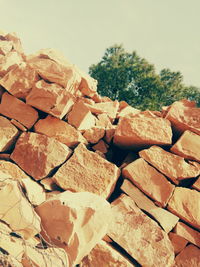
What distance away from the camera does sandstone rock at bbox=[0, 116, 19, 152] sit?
159 inches

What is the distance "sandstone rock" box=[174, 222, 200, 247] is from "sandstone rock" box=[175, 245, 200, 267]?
0.10 m

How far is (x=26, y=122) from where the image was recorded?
4230 mm

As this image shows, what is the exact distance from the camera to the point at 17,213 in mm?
2729

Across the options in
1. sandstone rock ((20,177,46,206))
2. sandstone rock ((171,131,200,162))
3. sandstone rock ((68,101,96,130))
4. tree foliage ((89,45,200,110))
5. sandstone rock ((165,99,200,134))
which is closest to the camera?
sandstone rock ((20,177,46,206))

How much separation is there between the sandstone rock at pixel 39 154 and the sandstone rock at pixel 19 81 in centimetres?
86

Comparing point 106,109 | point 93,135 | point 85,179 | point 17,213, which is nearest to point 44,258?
point 17,213

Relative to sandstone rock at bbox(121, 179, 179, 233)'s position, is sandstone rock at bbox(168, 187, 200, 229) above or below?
above

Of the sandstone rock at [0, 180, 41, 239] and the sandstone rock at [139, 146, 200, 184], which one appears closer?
the sandstone rock at [0, 180, 41, 239]

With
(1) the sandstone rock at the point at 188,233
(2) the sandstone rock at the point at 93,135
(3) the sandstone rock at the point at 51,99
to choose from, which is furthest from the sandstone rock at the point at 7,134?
(1) the sandstone rock at the point at 188,233

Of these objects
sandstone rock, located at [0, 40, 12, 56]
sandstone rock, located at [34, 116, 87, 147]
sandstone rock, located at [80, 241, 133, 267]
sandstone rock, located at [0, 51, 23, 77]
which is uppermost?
sandstone rock, located at [0, 40, 12, 56]

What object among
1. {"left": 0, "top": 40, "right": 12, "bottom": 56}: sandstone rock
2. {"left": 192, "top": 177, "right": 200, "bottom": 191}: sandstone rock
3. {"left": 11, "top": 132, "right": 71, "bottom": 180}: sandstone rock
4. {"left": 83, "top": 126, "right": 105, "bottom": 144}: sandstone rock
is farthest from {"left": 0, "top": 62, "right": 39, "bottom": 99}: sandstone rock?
{"left": 192, "top": 177, "right": 200, "bottom": 191}: sandstone rock

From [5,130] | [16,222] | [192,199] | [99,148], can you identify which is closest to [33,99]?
[5,130]

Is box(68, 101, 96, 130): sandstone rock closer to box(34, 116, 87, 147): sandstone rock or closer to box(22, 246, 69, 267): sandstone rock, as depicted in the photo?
box(34, 116, 87, 147): sandstone rock

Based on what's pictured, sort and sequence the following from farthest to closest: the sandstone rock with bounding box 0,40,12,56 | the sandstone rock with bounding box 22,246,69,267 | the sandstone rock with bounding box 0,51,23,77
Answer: the sandstone rock with bounding box 0,40,12,56, the sandstone rock with bounding box 0,51,23,77, the sandstone rock with bounding box 22,246,69,267
